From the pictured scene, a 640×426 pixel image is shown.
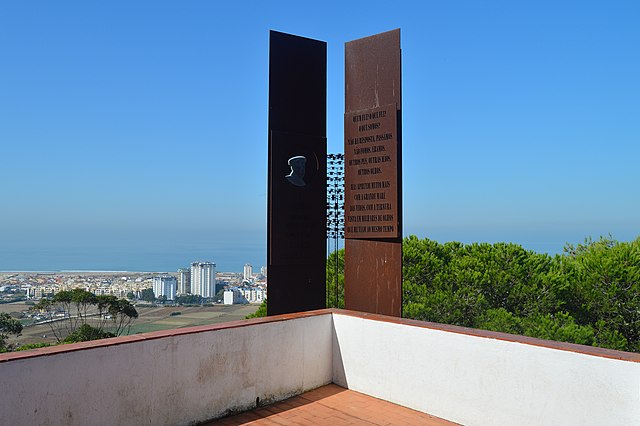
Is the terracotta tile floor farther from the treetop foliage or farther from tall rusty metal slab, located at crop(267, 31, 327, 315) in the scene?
the treetop foliage

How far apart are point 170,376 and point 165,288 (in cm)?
636

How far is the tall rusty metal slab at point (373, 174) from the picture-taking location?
171 inches

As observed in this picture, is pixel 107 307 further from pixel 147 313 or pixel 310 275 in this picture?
pixel 310 275

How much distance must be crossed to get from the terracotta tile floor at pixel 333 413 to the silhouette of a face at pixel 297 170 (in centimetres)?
185

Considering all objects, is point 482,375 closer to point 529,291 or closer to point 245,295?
point 529,291

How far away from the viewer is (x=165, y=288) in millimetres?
9289

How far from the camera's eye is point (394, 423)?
11.1 ft

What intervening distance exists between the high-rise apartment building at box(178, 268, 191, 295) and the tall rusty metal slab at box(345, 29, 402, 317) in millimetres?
5740

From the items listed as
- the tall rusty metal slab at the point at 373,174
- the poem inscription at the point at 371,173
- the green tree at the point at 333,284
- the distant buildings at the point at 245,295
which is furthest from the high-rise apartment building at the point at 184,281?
the poem inscription at the point at 371,173

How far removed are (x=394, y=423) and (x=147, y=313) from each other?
5.71 metres

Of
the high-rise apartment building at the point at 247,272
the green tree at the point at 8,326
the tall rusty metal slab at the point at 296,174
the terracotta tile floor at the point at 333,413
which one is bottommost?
the green tree at the point at 8,326

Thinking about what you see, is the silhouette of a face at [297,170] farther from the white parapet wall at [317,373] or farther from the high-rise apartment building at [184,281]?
the high-rise apartment building at [184,281]

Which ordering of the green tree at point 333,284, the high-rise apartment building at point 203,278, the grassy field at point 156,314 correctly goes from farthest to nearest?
1. the high-rise apartment building at point 203,278
2. the green tree at point 333,284
3. the grassy field at point 156,314

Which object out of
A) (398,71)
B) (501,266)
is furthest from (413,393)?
(501,266)
